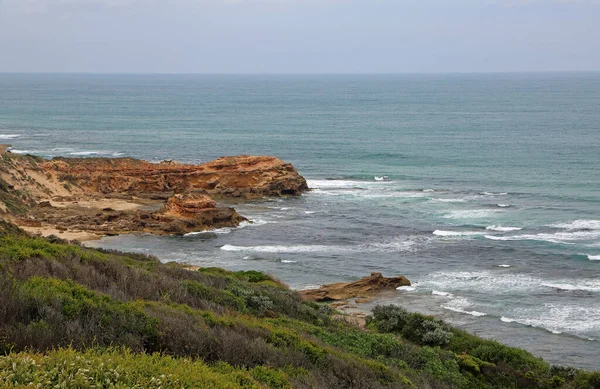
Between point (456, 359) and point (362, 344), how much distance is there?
249 centimetres

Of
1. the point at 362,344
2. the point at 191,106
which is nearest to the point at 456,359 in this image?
the point at 362,344

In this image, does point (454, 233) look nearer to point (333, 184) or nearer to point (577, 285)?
point (577, 285)

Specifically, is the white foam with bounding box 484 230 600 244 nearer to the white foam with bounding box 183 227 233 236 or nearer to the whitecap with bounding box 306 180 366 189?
the white foam with bounding box 183 227 233 236

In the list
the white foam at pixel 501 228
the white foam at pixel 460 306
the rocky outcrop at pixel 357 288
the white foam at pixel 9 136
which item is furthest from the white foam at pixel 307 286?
the white foam at pixel 9 136

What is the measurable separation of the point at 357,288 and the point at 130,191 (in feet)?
93.7

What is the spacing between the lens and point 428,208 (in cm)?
5425

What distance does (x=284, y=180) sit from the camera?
60688mm

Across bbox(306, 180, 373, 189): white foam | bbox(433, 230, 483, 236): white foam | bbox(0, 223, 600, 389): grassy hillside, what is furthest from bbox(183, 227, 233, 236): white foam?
bbox(0, 223, 600, 389): grassy hillside

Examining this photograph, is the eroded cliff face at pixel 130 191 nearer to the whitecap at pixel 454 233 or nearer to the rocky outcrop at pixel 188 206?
the rocky outcrop at pixel 188 206

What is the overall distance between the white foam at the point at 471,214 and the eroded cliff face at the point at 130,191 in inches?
565

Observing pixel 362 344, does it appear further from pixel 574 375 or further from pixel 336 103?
pixel 336 103

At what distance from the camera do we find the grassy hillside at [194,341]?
9688mm

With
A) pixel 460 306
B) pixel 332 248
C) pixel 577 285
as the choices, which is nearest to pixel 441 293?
pixel 460 306

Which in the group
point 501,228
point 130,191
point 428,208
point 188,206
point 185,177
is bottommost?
point 428,208
